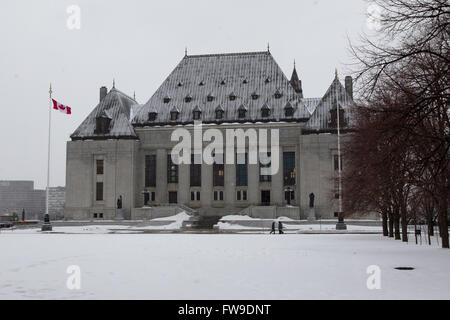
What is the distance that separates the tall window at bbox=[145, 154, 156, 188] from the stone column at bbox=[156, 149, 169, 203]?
863 mm

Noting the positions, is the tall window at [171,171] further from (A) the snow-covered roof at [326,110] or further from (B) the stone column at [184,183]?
(A) the snow-covered roof at [326,110]

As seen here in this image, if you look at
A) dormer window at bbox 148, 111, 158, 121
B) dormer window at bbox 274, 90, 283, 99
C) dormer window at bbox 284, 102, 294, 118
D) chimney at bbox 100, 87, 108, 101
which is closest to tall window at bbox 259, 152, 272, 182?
dormer window at bbox 284, 102, 294, 118

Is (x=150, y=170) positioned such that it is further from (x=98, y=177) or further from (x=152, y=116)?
(x=152, y=116)

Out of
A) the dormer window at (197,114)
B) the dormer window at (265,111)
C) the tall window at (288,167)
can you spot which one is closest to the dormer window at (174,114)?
the dormer window at (197,114)

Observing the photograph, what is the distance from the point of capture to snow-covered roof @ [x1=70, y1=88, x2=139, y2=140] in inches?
2815

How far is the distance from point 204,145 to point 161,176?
7.83 meters

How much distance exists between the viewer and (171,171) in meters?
72.3

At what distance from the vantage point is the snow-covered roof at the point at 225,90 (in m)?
70.4

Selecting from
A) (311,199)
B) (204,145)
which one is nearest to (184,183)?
(204,145)

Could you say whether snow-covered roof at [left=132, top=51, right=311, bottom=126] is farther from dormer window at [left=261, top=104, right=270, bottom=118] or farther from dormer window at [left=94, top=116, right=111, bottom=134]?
dormer window at [left=94, top=116, right=111, bottom=134]

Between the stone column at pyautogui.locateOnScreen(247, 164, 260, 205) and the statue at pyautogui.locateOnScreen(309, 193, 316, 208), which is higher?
the stone column at pyautogui.locateOnScreen(247, 164, 260, 205)

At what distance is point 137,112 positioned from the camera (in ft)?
248

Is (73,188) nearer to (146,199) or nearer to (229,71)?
(146,199)
